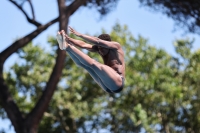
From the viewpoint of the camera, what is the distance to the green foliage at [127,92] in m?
17.9

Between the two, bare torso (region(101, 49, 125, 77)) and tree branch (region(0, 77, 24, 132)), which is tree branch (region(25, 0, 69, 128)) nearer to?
tree branch (region(0, 77, 24, 132))

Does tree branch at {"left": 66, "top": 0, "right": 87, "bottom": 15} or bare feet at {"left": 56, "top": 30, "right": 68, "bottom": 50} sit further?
tree branch at {"left": 66, "top": 0, "right": 87, "bottom": 15}

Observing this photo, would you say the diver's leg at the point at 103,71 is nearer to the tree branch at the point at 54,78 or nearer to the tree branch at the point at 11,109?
the tree branch at the point at 54,78

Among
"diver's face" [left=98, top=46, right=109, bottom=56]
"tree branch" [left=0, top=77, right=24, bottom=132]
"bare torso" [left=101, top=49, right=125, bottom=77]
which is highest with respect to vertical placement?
"diver's face" [left=98, top=46, right=109, bottom=56]

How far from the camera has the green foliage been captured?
58.6 ft

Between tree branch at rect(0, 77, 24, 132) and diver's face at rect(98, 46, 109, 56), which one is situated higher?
diver's face at rect(98, 46, 109, 56)

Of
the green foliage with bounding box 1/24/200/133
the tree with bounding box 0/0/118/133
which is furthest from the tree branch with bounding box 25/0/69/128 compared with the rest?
the green foliage with bounding box 1/24/200/133

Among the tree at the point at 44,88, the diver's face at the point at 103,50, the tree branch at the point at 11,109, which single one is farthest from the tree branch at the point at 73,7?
the diver's face at the point at 103,50

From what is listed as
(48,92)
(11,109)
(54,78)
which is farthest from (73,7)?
(11,109)

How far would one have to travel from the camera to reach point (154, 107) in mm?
19062

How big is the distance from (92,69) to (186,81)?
50.6 ft

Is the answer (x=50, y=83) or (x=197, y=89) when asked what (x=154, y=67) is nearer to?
(x=197, y=89)

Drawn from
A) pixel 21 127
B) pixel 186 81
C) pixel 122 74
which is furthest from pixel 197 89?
pixel 122 74

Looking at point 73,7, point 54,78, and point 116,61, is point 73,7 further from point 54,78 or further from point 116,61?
point 116,61
